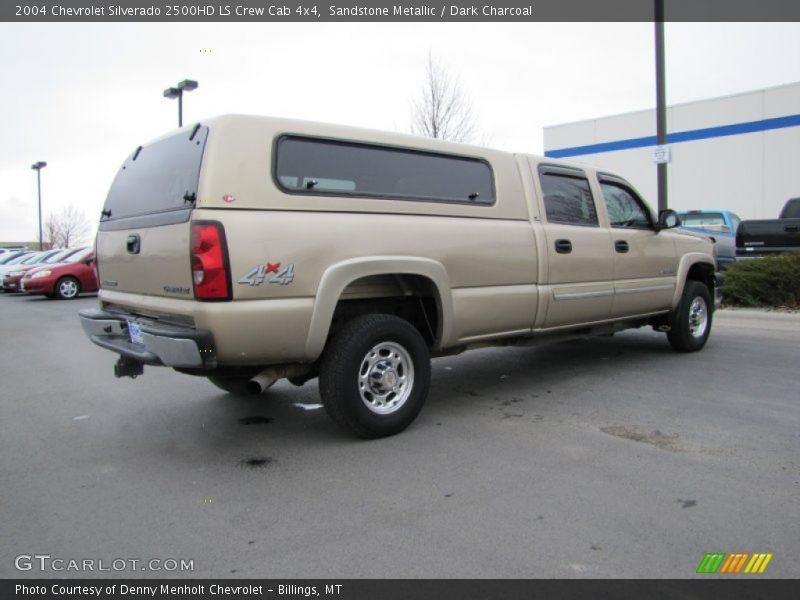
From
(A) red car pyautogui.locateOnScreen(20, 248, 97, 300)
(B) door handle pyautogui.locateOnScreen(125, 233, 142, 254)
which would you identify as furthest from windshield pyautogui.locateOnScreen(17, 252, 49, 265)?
(B) door handle pyautogui.locateOnScreen(125, 233, 142, 254)

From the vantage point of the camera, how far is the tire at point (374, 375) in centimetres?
387

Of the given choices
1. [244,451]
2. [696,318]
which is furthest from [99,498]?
[696,318]

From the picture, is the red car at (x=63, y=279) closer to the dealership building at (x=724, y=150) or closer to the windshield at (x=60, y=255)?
the windshield at (x=60, y=255)

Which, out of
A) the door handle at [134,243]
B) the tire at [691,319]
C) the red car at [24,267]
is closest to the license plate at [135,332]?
the door handle at [134,243]

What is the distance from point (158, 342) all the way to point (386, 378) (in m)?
1.46

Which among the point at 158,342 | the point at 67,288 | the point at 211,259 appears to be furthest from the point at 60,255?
the point at 211,259

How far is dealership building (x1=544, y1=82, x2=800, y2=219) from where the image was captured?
2288 cm

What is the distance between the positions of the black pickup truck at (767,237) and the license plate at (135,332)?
1167 centimetres

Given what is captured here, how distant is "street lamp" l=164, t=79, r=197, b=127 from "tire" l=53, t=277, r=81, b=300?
5.41 metres

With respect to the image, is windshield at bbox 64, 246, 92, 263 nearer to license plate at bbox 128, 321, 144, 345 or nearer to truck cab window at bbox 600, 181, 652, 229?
license plate at bbox 128, 321, 144, 345

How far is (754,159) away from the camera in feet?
77.4

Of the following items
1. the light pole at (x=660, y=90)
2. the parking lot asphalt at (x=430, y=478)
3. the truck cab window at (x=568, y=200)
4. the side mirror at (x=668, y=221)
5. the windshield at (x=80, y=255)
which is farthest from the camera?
the windshield at (x=80, y=255)

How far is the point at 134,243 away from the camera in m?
4.08

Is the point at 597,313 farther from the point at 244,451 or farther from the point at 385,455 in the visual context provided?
the point at 244,451
